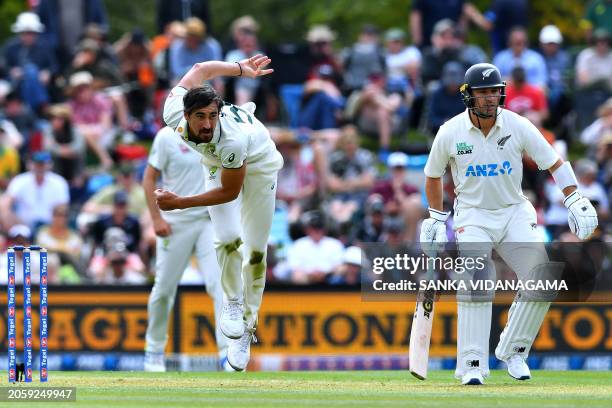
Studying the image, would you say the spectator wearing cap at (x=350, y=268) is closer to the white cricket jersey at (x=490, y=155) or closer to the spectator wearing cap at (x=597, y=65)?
the spectator wearing cap at (x=597, y=65)

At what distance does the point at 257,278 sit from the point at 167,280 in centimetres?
201

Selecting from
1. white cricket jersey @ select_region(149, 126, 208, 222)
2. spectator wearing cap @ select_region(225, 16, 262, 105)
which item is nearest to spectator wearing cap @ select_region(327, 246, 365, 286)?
white cricket jersey @ select_region(149, 126, 208, 222)

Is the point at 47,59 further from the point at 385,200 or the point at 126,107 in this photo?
the point at 385,200

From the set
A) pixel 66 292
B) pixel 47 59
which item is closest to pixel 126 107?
pixel 47 59

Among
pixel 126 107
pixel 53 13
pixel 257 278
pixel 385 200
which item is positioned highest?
pixel 53 13

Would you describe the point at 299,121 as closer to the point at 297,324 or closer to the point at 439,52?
the point at 439,52

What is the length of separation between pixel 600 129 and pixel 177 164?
7630 mm

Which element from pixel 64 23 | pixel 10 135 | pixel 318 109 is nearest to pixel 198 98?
pixel 10 135

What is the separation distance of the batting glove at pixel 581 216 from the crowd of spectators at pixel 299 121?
554 cm

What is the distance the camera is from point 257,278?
11273 mm

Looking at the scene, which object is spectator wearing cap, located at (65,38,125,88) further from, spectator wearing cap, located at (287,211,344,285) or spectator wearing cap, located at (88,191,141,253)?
spectator wearing cap, located at (287,211,344,285)

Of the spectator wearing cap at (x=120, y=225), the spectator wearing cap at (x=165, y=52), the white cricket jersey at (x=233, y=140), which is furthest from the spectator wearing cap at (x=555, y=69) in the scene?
the white cricket jersey at (x=233, y=140)

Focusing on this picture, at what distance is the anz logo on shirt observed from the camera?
34.4 feet

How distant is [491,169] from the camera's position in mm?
10484
